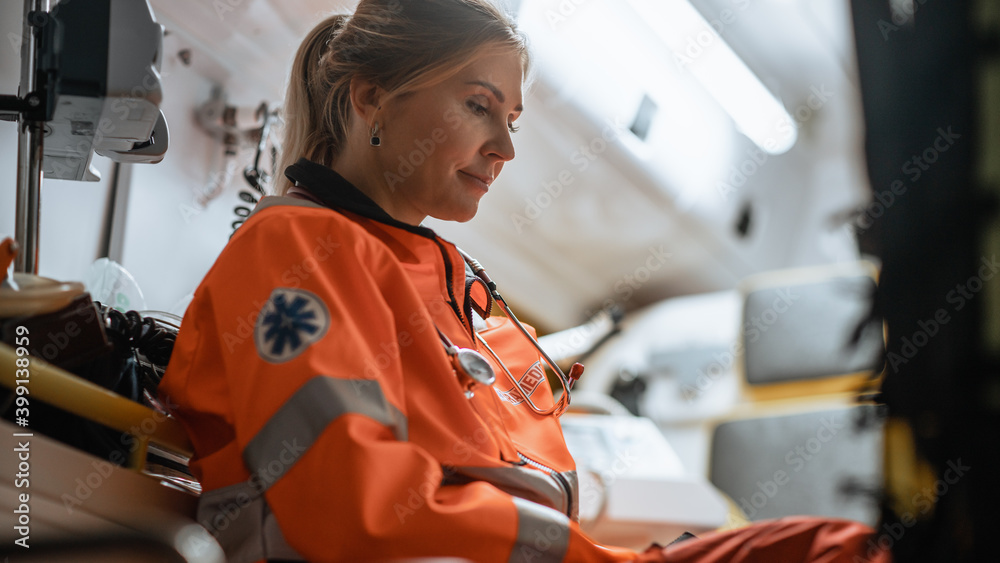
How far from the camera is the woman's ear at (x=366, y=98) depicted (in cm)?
106

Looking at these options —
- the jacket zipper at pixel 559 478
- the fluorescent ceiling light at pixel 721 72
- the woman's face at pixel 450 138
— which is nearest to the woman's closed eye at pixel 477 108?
the woman's face at pixel 450 138

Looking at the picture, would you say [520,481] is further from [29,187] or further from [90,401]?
[29,187]

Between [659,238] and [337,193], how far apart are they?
7.17 ft

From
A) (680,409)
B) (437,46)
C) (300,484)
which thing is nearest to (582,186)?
(680,409)

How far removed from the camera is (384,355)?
2.50 ft

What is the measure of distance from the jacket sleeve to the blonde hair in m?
0.30

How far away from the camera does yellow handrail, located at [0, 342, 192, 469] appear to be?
636 millimetres

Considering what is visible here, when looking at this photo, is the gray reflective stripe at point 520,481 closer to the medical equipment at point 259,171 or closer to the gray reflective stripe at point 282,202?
the gray reflective stripe at point 282,202

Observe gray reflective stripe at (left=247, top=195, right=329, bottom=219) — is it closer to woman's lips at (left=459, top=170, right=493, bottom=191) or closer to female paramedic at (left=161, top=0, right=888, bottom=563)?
female paramedic at (left=161, top=0, right=888, bottom=563)

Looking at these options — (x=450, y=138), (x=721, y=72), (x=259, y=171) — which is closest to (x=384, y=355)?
(x=450, y=138)

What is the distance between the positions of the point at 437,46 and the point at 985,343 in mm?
798

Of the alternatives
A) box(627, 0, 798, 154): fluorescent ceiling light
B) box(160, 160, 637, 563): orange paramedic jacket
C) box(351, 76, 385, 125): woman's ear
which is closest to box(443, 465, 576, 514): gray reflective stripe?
box(160, 160, 637, 563): orange paramedic jacket

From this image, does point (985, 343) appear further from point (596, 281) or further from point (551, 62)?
point (596, 281)

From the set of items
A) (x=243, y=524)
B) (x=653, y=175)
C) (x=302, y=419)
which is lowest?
(x=653, y=175)
